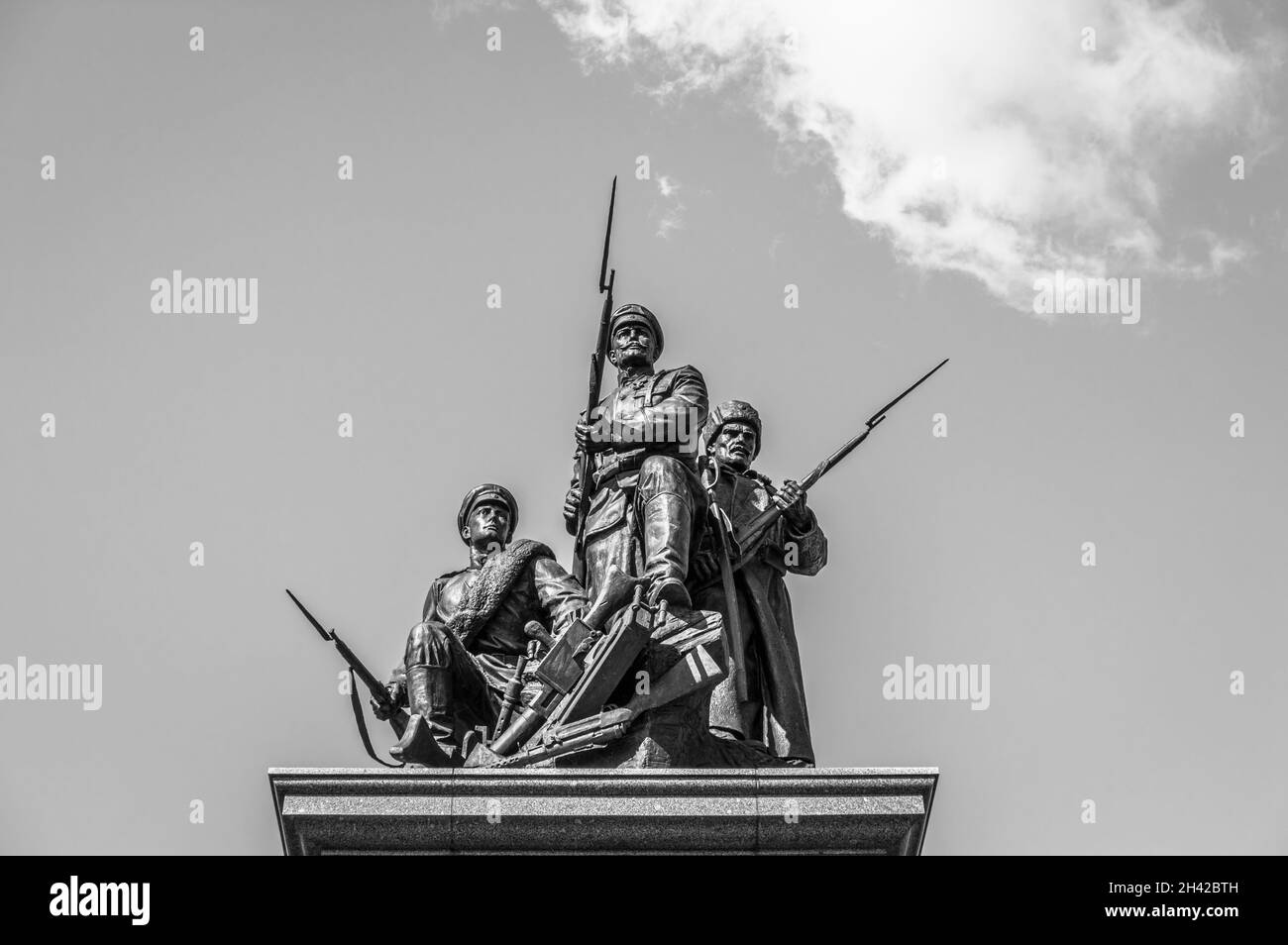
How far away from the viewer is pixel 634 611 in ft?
51.1

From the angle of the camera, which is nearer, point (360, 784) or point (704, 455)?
point (360, 784)

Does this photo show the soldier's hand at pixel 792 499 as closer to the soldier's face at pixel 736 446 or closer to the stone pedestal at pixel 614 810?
the soldier's face at pixel 736 446

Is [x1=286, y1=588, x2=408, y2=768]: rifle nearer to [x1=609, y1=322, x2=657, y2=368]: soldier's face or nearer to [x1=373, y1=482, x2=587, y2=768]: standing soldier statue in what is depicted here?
[x1=373, y1=482, x2=587, y2=768]: standing soldier statue

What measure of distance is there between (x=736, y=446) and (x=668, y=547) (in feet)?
7.57

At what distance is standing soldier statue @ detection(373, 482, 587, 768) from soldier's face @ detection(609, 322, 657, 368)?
1483mm

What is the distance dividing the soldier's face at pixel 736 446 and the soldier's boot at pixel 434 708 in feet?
10.1

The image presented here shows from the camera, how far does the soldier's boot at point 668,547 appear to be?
1599 centimetres

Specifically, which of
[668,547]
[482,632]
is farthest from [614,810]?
[482,632]

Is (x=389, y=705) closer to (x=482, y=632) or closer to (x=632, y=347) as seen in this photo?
(x=482, y=632)

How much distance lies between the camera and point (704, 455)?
18.4 m
